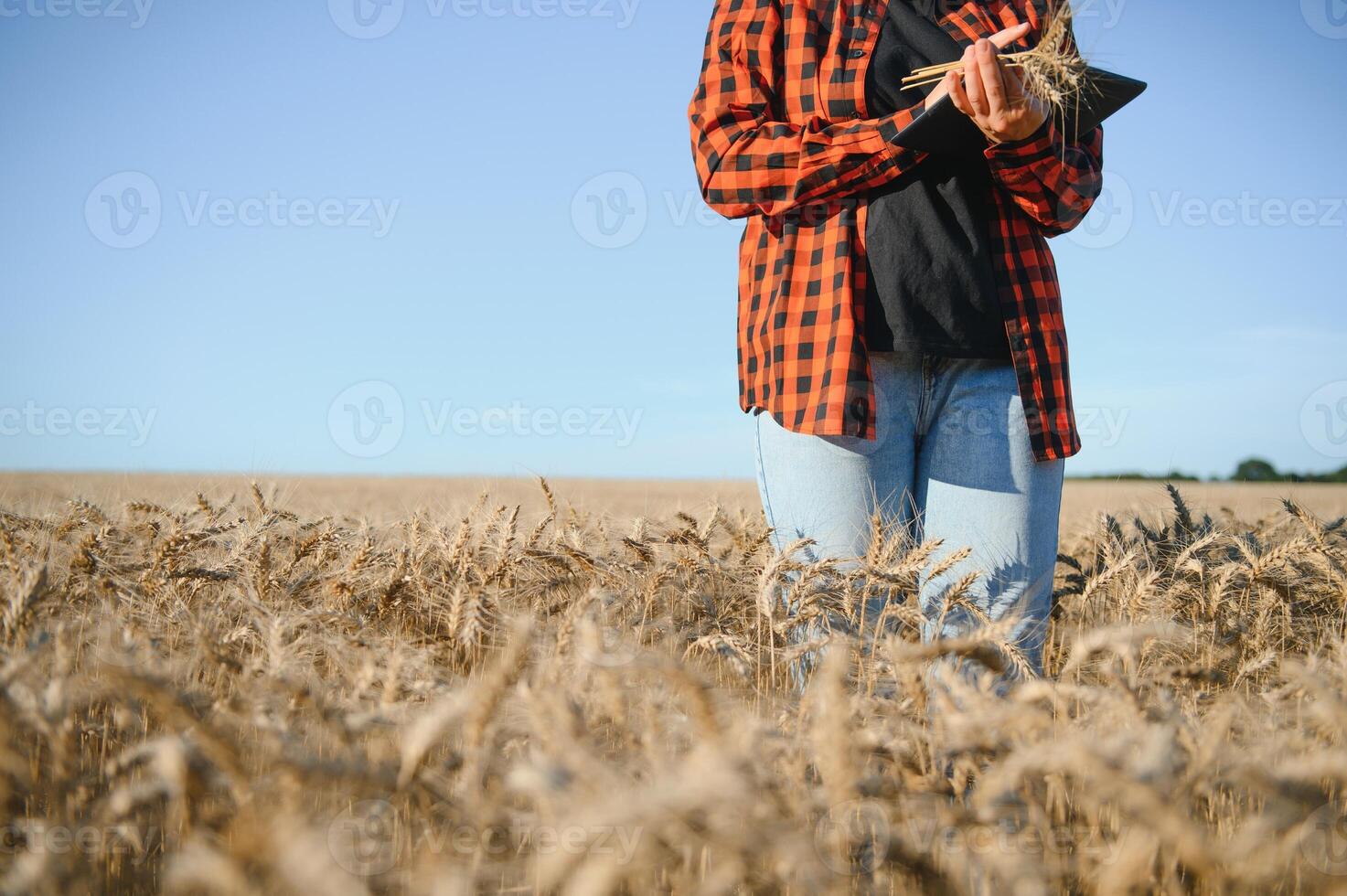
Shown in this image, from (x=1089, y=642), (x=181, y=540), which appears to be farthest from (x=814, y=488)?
(x=181, y=540)

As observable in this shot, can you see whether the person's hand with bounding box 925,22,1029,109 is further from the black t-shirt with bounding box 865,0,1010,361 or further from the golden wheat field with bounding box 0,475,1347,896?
the golden wheat field with bounding box 0,475,1347,896

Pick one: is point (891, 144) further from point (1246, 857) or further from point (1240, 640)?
point (1240, 640)

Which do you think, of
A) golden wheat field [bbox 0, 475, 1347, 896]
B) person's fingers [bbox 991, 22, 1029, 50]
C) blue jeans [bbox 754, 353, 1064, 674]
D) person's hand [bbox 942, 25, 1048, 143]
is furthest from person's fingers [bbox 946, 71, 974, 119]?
golden wheat field [bbox 0, 475, 1347, 896]

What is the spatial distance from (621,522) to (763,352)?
3.98 feet

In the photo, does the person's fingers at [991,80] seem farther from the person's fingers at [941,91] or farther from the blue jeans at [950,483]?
the blue jeans at [950,483]

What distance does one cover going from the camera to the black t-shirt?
5.54 feet

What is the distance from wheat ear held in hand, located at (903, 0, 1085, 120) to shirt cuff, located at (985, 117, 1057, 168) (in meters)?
0.05

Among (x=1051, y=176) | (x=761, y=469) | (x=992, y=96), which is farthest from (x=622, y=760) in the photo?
(x=1051, y=176)

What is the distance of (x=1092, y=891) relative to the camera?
83 centimetres

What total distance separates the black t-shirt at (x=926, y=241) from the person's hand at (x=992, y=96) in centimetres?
20

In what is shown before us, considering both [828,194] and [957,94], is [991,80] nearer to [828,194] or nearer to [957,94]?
[957,94]

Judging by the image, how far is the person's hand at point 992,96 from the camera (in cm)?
150

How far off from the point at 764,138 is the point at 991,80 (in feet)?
1.68

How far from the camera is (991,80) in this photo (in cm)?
150
